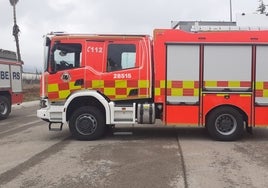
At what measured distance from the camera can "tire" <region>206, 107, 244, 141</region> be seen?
11.9 metres

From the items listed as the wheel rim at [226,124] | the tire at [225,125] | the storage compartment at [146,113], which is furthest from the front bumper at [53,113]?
the wheel rim at [226,124]

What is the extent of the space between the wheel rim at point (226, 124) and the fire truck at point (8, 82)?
34.3 ft

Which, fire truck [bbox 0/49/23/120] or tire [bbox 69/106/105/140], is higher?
fire truck [bbox 0/49/23/120]

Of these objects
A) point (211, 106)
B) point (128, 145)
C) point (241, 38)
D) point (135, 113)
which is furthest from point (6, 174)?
point (241, 38)

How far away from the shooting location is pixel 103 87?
39.8ft

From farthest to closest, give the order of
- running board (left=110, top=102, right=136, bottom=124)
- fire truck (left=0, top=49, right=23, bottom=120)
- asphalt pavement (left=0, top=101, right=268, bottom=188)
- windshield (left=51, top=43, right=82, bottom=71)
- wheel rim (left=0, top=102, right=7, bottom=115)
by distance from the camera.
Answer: fire truck (left=0, top=49, right=23, bottom=120), wheel rim (left=0, top=102, right=7, bottom=115), windshield (left=51, top=43, right=82, bottom=71), running board (left=110, top=102, right=136, bottom=124), asphalt pavement (left=0, top=101, right=268, bottom=188)

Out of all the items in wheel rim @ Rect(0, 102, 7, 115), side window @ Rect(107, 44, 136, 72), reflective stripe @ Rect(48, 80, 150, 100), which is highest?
side window @ Rect(107, 44, 136, 72)

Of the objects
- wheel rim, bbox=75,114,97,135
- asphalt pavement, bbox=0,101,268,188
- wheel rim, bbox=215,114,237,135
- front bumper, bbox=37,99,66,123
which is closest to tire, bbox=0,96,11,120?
asphalt pavement, bbox=0,101,268,188

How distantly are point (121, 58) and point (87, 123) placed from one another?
5.90 ft

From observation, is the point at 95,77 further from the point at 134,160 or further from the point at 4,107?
the point at 4,107

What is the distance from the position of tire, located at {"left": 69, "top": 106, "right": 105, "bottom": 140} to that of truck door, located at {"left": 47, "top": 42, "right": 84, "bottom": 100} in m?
0.58

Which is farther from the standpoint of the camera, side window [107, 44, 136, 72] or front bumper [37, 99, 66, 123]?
front bumper [37, 99, 66, 123]

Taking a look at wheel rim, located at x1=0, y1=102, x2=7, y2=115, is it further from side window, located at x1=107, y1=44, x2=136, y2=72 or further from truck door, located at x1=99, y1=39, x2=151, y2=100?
side window, located at x1=107, y1=44, x2=136, y2=72

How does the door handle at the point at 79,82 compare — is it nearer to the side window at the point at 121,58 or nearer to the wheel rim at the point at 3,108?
the side window at the point at 121,58
